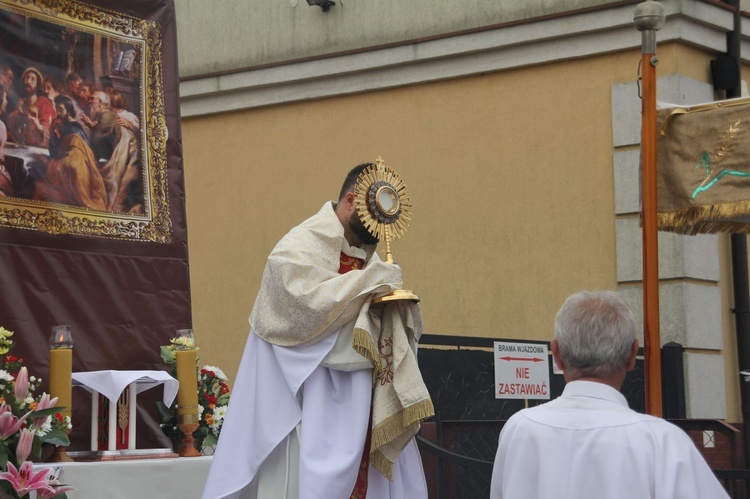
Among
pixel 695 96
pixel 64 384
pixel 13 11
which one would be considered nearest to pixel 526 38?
pixel 695 96

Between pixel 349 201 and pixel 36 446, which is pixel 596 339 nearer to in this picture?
pixel 349 201

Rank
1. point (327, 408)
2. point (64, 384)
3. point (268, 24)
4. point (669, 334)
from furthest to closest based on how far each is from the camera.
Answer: point (268, 24)
point (669, 334)
point (64, 384)
point (327, 408)

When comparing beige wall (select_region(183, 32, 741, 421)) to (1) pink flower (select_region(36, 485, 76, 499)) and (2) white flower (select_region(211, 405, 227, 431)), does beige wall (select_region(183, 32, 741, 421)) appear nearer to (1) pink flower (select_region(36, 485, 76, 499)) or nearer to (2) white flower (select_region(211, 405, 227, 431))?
(2) white flower (select_region(211, 405, 227, 431))

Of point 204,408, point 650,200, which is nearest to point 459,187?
point 204,408

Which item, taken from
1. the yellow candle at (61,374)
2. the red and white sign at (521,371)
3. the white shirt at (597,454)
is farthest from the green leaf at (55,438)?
the red and white sign at (521,371)

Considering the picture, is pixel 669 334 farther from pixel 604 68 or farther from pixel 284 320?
pixel 284 320

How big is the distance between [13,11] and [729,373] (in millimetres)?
6104

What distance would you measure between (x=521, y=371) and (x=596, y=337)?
214 inches

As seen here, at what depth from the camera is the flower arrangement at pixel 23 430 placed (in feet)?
15.8

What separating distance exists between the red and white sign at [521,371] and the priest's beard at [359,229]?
9.33 ft

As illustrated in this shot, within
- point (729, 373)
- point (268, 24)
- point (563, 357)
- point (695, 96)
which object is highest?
point (268, 24)

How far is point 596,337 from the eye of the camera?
307 centimetres

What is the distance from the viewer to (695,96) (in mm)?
9547

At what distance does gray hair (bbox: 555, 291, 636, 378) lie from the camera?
3072 millimetres
